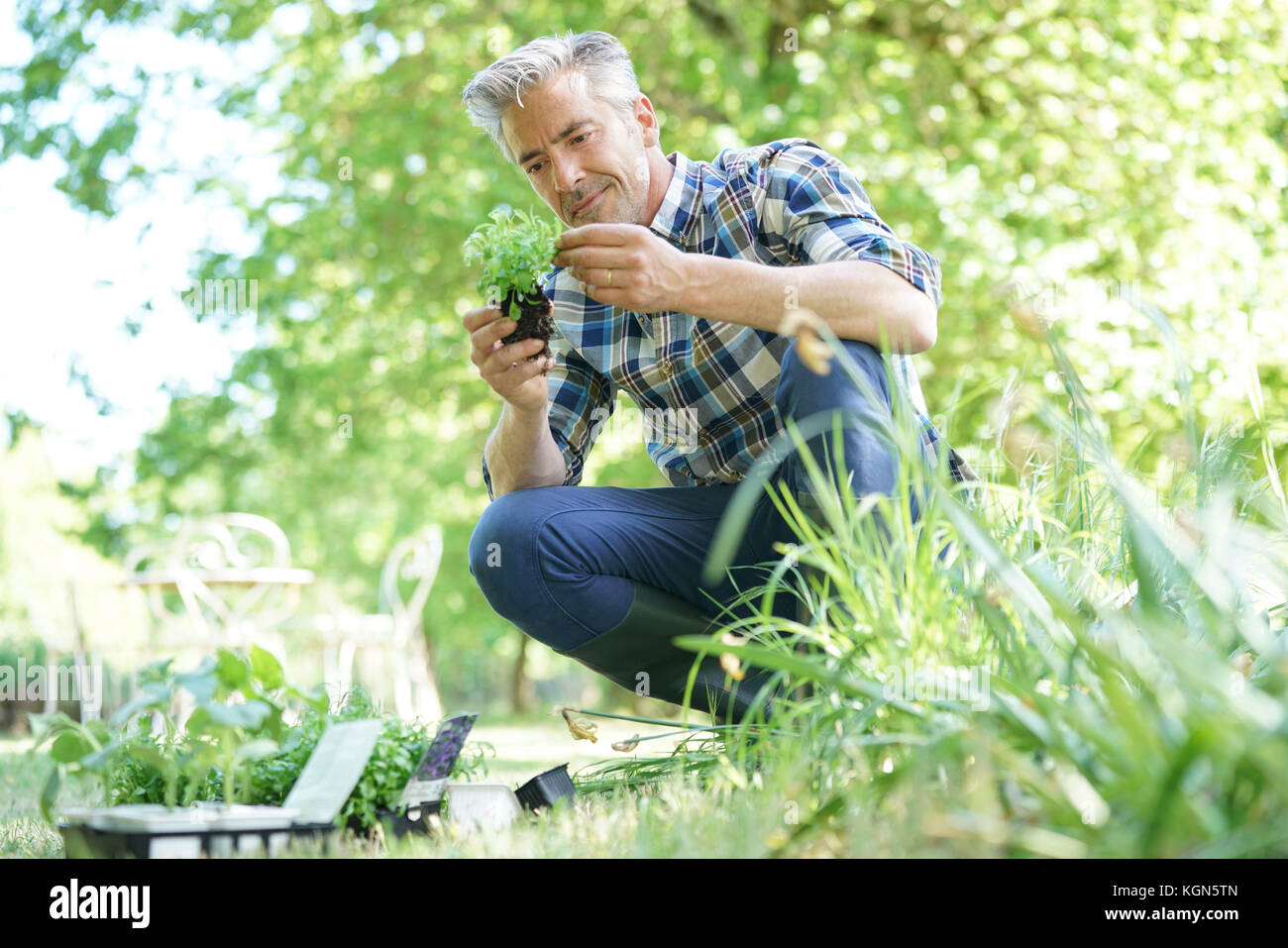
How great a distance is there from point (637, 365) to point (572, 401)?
211mm

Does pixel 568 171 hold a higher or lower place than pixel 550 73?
lower

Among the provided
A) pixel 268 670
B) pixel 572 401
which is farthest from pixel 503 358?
pixel 268 670

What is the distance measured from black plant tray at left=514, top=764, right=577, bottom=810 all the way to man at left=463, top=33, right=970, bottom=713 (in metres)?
0.34

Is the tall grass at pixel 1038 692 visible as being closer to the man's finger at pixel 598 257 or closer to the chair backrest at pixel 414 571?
the man's finger at pixel 598 257

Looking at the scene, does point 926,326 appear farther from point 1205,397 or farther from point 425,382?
point 425,382

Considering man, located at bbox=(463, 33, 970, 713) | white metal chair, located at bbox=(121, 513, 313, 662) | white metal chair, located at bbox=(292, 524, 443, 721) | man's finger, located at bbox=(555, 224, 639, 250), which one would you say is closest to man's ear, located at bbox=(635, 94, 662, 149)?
man, located at bbox=(463, 33, 970, 713)

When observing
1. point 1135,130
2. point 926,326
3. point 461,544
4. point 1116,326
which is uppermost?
point 1135,130

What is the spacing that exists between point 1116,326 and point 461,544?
5.76 metres

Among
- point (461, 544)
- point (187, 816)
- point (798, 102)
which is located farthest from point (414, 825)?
point (461, 544)

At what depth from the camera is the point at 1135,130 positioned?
17.9 ft

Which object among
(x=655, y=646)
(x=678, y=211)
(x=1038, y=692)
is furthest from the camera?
(x=678, y=211)

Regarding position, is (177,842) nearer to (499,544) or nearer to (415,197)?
(499,544)

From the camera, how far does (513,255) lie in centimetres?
195

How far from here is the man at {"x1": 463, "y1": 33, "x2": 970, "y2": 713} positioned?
2.04 metres
